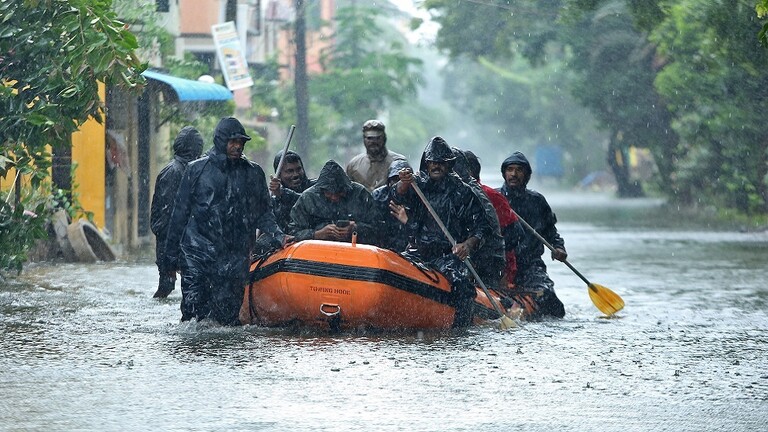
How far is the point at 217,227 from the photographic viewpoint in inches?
448

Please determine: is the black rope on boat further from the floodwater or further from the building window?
the building window

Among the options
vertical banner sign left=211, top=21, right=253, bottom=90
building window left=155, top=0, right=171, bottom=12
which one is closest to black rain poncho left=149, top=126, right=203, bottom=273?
building window left=155, top=0, right=171, bottom=12

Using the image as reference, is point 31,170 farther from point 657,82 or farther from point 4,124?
point 657,82

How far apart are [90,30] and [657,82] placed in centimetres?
2419

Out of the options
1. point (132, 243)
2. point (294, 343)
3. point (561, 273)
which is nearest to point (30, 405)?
point (294, 343)

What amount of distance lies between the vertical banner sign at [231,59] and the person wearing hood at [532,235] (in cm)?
1570

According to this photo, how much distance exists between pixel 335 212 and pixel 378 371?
3.01 m

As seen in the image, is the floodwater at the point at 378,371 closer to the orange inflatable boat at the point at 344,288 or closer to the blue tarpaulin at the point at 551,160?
the orange inflatable boat at the point at 344,288

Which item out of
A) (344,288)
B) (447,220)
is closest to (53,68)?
(447,220)

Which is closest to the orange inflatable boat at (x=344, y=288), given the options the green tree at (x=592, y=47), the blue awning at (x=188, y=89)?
the blue awning at (x=188, y=89)

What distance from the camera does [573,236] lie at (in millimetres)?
29453

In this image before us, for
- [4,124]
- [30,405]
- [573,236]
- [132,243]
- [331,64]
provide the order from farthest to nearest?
1. [331,64]
2. [573,236]
3. [132,243]
4. [4,124]
5. [30,405]

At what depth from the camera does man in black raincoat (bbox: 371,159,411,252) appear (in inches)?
474

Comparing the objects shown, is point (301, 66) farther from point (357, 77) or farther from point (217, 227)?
point (217, 227)
